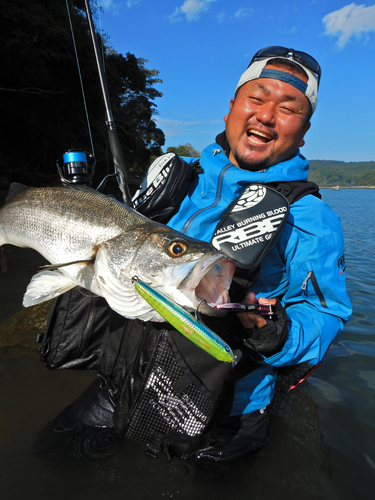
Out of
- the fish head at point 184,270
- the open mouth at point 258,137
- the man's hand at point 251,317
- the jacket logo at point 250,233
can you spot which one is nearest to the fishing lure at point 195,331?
the fish head at point 184,270

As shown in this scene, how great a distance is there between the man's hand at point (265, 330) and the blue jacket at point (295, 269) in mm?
177

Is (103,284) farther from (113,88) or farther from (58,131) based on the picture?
(113,88)

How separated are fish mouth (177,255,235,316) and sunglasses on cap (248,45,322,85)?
226cm

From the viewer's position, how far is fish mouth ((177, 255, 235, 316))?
1.57m

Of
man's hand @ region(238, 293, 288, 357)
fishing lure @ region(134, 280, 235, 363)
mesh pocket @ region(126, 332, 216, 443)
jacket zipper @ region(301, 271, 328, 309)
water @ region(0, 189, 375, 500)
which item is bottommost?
water @ region(0, 189, 375, 500)

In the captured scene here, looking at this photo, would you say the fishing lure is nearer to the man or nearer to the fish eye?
the fish eye

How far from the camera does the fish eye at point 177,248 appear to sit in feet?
5.86

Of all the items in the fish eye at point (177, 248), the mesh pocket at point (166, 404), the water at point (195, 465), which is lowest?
the water at point (195, 465)

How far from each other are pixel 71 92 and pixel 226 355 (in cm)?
1746

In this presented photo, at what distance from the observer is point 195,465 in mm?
2430

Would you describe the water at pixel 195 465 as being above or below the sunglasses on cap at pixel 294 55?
below

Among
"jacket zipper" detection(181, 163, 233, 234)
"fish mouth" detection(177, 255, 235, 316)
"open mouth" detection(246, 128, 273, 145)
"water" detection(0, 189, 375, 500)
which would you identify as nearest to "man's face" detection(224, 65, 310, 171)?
"open mouth" detection(246, 128, 273, 145)

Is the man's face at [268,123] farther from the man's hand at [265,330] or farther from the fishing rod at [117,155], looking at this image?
the man's hand at [265,330]

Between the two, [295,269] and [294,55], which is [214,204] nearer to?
[295,269]
